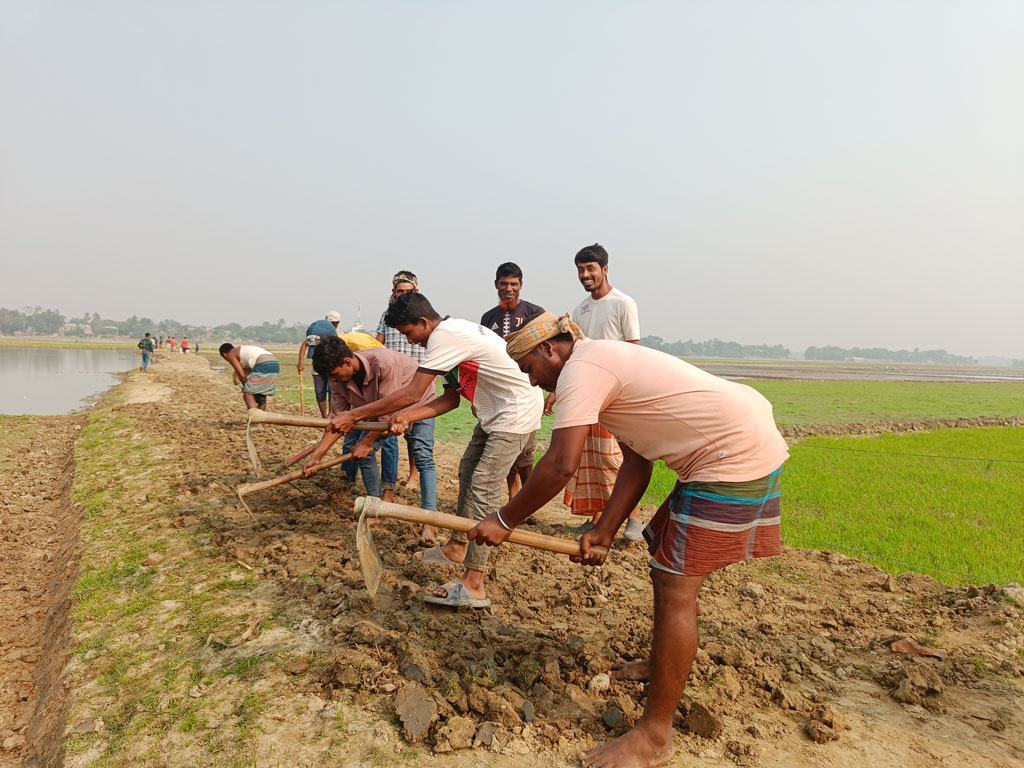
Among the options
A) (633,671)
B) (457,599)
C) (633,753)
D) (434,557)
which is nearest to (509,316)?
(434,557)

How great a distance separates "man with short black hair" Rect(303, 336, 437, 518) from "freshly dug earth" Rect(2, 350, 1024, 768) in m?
0.44

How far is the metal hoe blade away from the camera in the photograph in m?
2.63

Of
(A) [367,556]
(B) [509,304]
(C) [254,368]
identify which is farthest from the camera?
(C) [254,368]

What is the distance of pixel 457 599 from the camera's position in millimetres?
3125

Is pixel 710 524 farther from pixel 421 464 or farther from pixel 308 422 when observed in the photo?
pixel 308 422

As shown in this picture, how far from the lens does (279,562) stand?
12.4 feet

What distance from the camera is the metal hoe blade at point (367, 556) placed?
104 inches

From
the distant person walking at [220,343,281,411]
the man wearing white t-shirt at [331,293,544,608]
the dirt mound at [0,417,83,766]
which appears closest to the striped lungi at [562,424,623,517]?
the man wearing white t-shirt at [331,293,544,608]

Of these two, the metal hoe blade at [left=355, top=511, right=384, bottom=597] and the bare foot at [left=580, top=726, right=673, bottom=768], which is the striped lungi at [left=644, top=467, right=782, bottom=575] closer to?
the bare foot at [left=580, top=726, right=673, bottom=768]

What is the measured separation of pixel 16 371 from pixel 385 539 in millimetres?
31255

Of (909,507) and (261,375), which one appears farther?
(261,375)

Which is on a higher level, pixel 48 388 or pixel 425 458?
pixel 425 458

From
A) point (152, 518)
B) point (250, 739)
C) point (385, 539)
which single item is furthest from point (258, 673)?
point (152, 518)

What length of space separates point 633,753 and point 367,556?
137 cm
